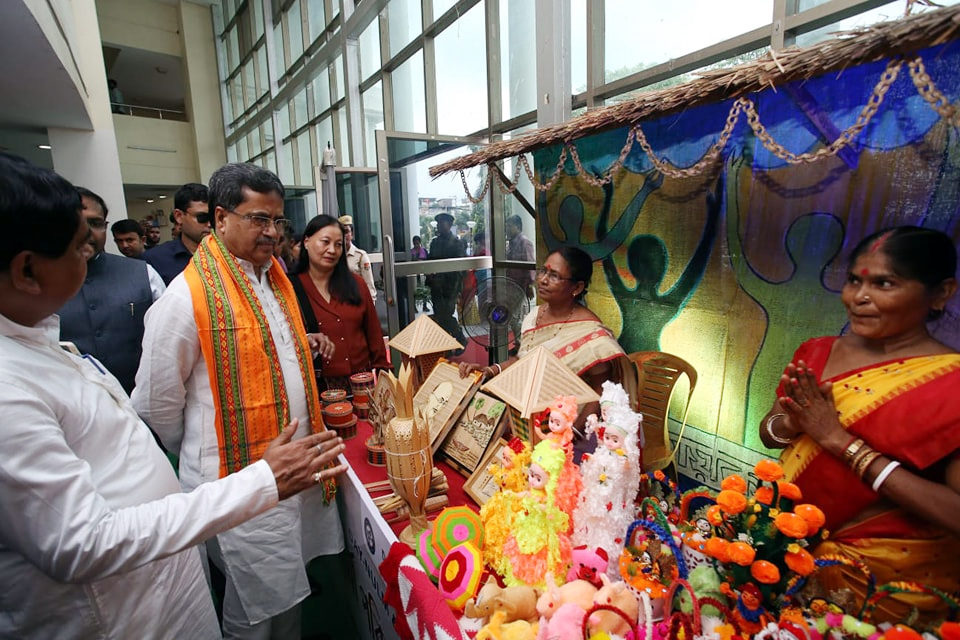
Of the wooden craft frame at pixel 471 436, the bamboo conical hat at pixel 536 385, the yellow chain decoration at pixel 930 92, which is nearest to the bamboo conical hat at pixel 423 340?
the wooden craft frame at pixel 471 436

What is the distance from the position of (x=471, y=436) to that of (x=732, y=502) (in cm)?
111

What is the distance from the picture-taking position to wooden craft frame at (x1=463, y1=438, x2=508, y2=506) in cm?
165

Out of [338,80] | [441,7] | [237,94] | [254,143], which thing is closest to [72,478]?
[441,7]

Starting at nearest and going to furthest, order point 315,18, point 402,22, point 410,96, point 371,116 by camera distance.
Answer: point 402,22, point 410,96, point 371,116, point 315,18

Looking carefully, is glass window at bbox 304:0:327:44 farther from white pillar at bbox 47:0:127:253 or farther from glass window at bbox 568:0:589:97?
glass window at bbox 568:0:589:97

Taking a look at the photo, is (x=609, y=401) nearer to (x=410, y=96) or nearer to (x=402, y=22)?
(x=410, y=96)

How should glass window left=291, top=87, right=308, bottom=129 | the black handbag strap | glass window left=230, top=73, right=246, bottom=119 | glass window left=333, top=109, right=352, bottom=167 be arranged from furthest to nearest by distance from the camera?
glass window left=230, top=73, right=246, bottom=119 → glass window left=291, top=87, right=308, bottom=129 → glass window left=333, top=109, right=352, bottom=167 → the black handbag strap

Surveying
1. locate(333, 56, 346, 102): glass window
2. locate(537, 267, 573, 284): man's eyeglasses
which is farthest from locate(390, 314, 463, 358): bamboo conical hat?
locate(333, 56, 346, 102): glass window

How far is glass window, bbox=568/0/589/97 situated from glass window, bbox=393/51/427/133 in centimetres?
241

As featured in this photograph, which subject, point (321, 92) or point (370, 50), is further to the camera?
point (321, 92)

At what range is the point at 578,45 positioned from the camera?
10.6 feet

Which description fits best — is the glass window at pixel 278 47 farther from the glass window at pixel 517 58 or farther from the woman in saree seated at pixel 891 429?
the woman in saree seated at pixel 891 429

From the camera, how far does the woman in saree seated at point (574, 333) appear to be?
1971 mm

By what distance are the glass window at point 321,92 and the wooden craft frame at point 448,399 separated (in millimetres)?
7263
